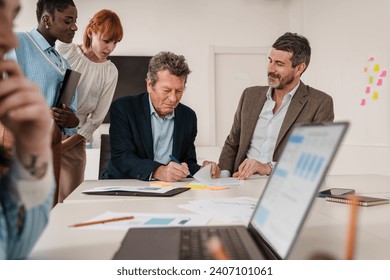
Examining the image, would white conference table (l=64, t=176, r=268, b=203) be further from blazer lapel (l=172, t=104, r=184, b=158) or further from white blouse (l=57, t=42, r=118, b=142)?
white blouse (l=57, t=42, r=118, b=142)

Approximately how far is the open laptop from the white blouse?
181 centimetres

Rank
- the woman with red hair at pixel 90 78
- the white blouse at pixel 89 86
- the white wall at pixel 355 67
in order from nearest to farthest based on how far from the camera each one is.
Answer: the woman with red hair at pixel 90 78
the white blouse at pixel 89 86
the white wall at pixel 355 67

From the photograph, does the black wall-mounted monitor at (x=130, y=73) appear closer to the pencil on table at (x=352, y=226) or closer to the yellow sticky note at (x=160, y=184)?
the yellow sticky note at (x=160, y=184)

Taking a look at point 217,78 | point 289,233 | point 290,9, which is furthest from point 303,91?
point 290,9

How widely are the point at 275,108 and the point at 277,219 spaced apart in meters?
1.66

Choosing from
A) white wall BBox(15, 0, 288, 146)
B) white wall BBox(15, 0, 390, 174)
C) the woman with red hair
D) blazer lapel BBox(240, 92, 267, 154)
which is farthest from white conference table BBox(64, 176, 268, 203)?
white wall BBox(15, 0, 288, 146)


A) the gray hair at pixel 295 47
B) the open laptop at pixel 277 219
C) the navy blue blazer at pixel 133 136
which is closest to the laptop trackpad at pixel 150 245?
the open laptop at pixel 277 219

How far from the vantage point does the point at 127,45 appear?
4.29 m

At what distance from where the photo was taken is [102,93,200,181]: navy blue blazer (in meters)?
1.85

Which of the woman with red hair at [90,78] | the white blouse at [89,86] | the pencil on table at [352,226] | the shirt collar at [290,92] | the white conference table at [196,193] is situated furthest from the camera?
the white blouse at [89,86]

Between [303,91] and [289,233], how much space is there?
1.69 metres

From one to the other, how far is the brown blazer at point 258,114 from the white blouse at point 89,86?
0.84 m

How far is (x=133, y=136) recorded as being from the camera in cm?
192

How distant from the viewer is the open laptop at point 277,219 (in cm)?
56
